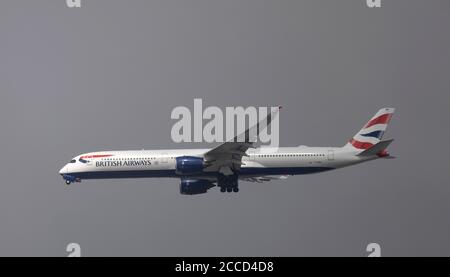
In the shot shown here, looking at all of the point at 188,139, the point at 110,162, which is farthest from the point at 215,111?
the point at 110,162

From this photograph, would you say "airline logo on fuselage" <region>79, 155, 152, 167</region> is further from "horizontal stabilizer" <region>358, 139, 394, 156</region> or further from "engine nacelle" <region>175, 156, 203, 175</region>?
"horizontal stabilizer" <region>358, 139, 394, 156</region>

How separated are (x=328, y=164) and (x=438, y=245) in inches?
552

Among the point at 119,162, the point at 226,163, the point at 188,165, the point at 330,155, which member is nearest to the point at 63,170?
the point at 119,162

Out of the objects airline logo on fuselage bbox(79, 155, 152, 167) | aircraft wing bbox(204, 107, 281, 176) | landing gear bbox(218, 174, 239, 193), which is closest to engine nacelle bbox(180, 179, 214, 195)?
landing gear bbox(218, 174, 239, 193)

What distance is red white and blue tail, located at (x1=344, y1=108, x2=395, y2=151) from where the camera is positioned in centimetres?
10612

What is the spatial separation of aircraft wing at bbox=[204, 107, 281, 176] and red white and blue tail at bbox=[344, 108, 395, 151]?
35.7 feet

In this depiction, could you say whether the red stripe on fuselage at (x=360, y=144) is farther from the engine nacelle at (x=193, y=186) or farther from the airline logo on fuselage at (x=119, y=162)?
the airline logo on fuselage at (x=119, y=162)

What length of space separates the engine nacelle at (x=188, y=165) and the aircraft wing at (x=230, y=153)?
77cm

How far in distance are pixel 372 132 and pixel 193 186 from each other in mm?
18006

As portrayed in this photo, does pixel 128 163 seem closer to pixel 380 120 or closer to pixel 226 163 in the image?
pixel 226 163

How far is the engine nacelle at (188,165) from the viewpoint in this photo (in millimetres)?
101188

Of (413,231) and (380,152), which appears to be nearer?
(380,152)

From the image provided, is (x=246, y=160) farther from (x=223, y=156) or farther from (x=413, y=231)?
(x=413, y=231)

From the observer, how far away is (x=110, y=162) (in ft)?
344
